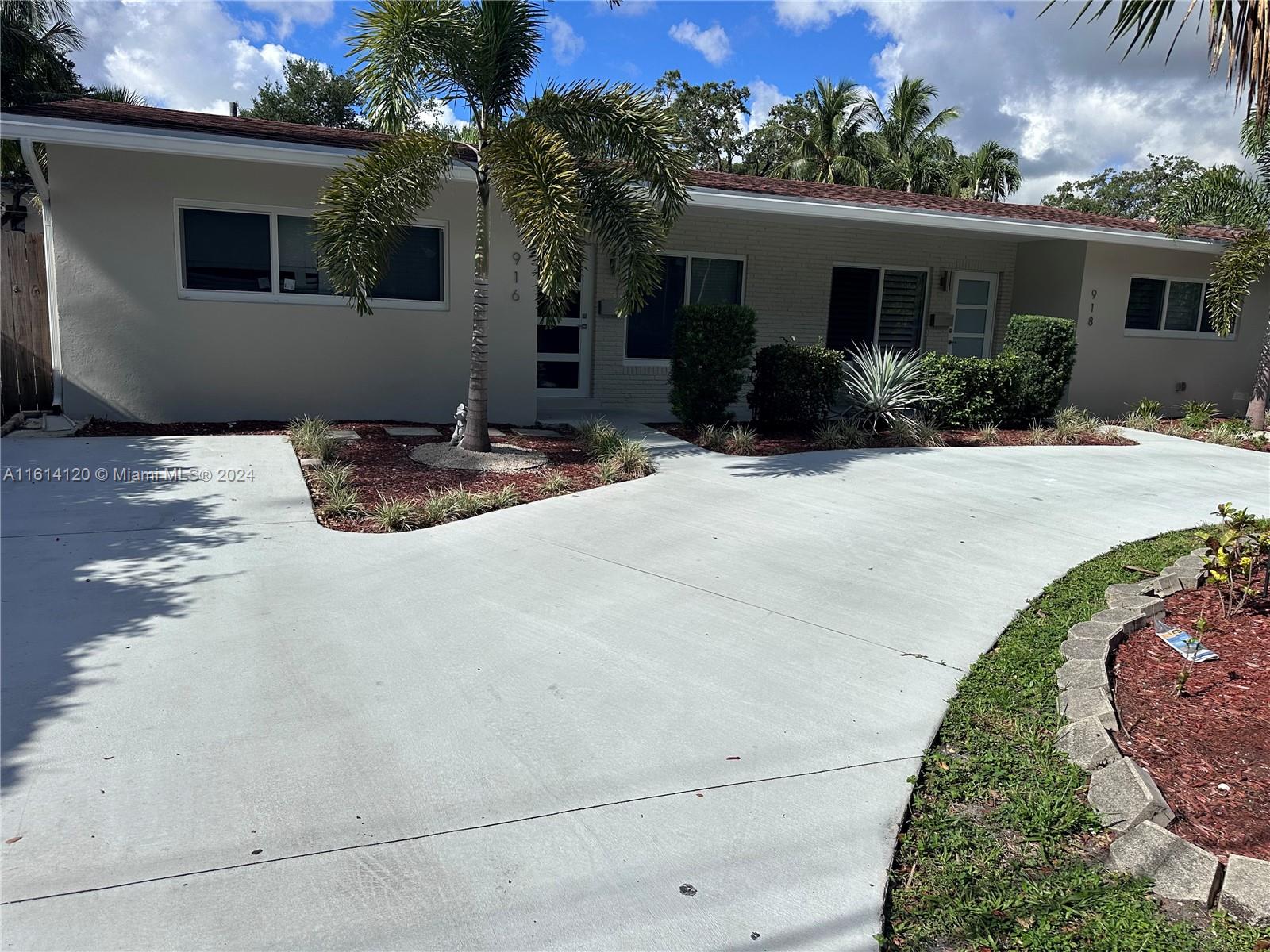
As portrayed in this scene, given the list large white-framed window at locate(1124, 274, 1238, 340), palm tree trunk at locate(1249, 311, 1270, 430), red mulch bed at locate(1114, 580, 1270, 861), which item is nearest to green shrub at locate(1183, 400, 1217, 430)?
palm tree trunk at locate(1249, 311, 1270, 430)

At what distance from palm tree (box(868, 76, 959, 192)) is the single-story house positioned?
1789 centimetres

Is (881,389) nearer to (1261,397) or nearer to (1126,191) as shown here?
(1261,397)

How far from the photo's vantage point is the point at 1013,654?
4816 millimetres

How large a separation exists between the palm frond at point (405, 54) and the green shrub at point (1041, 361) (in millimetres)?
8550

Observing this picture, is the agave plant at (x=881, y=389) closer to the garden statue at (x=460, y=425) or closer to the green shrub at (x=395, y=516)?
the garden statue at (x=460, y=425)

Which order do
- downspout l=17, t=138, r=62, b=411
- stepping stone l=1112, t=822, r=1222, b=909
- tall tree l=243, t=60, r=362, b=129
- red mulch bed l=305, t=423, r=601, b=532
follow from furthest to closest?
tall tree l=243, t=60, r=362, b=129, downspout l=17, t=138, r=62, b=411, red mulch bed l=305, t=423, r=601, b=532, stepping stone l=1112, t=822, r=1222, b=909

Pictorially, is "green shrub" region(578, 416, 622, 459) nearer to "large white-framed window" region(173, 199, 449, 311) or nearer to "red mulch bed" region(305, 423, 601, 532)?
"red mulch bed" region(305, 423, 601, 532)

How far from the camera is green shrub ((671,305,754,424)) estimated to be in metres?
10.6

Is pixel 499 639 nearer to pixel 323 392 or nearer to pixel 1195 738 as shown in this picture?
pixel 1195 738

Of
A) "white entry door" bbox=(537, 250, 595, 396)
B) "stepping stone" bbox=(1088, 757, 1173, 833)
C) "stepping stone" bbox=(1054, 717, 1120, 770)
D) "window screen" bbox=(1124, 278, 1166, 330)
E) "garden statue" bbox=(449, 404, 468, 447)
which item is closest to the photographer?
"stepping stone" bbox=(1088, 757, 1173, 833)

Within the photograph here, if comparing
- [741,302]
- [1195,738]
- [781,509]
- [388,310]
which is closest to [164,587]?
[781,509]

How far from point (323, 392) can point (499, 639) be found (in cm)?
722

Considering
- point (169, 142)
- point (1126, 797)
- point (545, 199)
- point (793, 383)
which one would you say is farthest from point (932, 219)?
point (1126, 797)

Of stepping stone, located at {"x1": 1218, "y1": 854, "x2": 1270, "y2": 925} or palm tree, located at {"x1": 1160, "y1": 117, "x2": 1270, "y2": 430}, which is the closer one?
stepping stone, located at {"x1": 1218, "y1": 854, "x2": 1270, "y2": 925}
